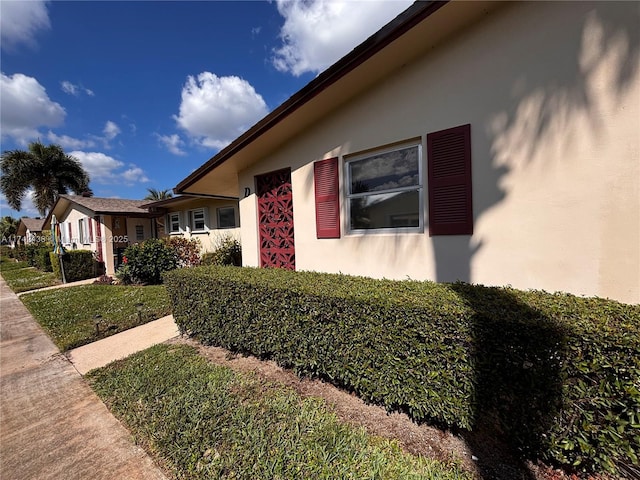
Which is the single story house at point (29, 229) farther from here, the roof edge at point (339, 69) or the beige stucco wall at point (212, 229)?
the roof edge at point (339, 69)

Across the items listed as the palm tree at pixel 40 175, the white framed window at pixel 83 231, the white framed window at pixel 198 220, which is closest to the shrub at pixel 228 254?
the white framed window at pixel 198 220

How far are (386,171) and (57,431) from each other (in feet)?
17.2

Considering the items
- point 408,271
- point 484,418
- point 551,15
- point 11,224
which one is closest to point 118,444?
point 484,418

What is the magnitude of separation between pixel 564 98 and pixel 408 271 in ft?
8.70

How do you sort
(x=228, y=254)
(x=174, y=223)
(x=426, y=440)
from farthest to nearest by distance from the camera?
1. (x=174, y=223)
2. (x=228, y=254)
3. (x=426, y=440)

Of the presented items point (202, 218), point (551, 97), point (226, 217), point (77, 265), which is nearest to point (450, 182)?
point (551, 97)

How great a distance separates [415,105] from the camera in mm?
3797

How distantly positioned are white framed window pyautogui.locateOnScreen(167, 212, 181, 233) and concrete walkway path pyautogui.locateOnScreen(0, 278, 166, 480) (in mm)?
10204

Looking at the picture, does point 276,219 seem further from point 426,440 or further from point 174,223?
point 174,223

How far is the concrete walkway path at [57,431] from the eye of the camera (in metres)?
2.34

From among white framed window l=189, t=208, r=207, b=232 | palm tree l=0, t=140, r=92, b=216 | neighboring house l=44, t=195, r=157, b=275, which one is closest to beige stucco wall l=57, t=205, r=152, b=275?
neighboring house l=44, t=195, r=157, b=275

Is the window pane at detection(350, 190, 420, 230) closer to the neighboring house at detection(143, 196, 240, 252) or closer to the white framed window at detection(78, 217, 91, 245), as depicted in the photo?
the neighboring house at detection(143, 196, 240, 252)

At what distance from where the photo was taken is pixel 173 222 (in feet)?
48.5

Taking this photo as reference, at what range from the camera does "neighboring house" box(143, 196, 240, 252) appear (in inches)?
453
